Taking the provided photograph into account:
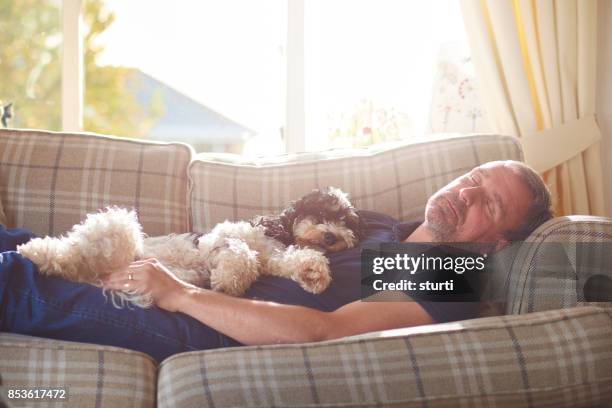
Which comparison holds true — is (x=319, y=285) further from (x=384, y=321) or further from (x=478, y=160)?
(x=478, y=160)

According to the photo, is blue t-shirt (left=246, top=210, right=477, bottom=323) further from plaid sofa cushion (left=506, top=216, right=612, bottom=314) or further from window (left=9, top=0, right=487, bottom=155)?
window (left=9, top=0, right=487, bottom=155)

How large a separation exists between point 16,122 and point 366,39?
1.76 meters

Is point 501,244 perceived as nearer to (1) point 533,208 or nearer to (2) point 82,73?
(1) point 533,208

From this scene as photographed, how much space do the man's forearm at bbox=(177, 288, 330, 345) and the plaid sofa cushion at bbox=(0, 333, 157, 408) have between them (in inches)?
7.8

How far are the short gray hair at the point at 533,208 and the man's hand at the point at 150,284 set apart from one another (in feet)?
3.12

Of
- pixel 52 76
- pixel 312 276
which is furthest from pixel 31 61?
pixel 312 276

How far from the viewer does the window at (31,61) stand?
360 centimetres

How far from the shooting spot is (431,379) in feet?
5.45

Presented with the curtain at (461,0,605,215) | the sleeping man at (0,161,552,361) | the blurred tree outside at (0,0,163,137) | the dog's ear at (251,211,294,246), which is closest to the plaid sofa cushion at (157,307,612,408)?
the sleeping man at (0,161,552,361)

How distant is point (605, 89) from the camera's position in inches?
134

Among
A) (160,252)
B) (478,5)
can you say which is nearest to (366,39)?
(478,5)

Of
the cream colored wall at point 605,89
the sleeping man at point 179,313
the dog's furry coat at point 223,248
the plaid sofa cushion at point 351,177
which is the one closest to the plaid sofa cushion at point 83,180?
the plaid sofa cushion at point 351,177

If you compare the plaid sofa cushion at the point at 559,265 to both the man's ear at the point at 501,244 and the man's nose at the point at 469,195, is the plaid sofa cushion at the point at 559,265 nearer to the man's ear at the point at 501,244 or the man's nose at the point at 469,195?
the man's ear at the point at 501,244

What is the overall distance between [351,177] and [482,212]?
61 centimetres
